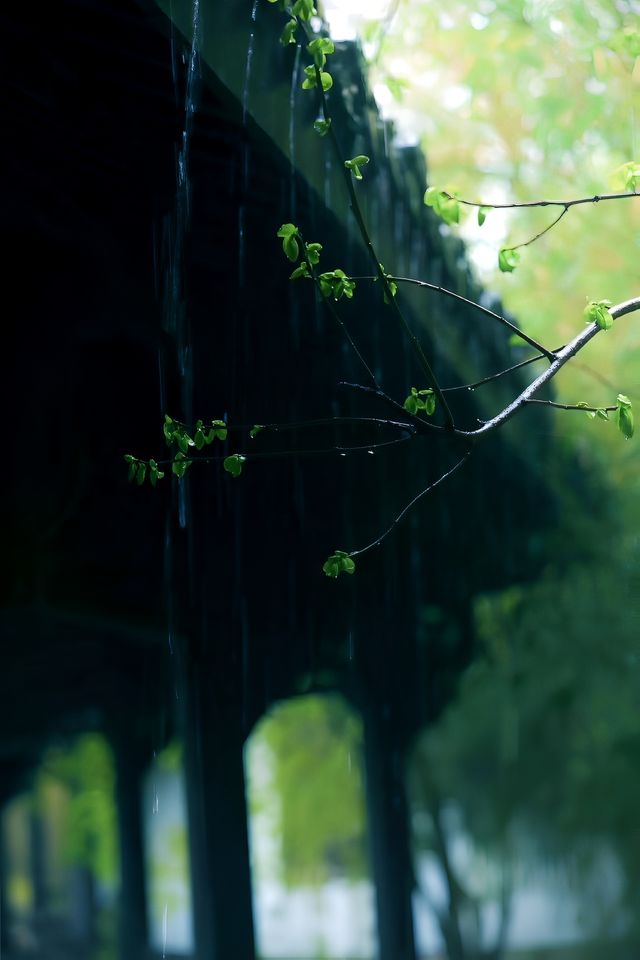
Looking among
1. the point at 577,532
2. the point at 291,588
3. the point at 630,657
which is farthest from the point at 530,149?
the point at 291,588

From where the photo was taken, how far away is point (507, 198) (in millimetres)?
8734

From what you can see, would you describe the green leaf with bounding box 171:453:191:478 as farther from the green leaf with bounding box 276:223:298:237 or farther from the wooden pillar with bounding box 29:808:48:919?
the wooden pillar with bounding box 29:808:48:919

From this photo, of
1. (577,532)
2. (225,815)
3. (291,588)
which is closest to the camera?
(225,815)

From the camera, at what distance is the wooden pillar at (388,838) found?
23.8 ft

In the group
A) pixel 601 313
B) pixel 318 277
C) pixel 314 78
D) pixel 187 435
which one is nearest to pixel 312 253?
pixel 318 277

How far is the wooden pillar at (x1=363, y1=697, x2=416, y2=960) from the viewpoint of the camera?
7.27 meters

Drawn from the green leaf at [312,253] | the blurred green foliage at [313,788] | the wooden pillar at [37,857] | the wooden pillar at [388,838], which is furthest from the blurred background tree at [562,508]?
the wooden pillar at [37,857]

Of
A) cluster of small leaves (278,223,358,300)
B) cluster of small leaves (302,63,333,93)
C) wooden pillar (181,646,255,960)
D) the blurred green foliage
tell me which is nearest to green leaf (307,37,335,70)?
cluster of small leaves (302,63,333,93)

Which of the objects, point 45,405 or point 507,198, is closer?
point 45,405

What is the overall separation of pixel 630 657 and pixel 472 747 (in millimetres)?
2867

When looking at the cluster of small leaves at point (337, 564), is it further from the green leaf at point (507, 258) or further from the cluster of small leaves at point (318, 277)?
the green leaf at point (507, 258)

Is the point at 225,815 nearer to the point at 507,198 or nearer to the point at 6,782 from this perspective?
the point at 507,198

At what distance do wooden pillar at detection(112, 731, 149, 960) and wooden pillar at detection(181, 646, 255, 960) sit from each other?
16.5ft

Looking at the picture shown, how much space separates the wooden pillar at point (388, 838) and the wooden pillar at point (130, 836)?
3.15 m
